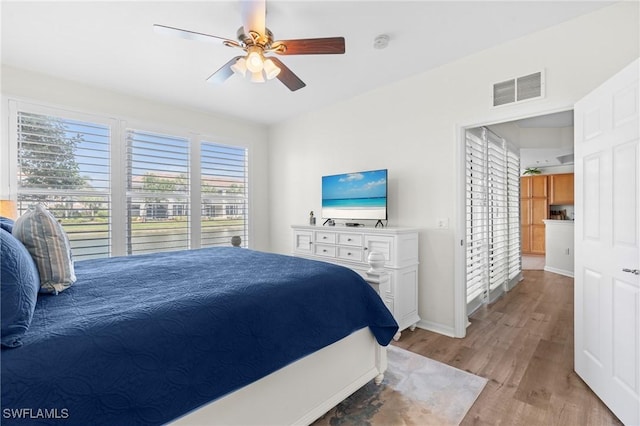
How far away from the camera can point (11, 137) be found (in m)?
3.00

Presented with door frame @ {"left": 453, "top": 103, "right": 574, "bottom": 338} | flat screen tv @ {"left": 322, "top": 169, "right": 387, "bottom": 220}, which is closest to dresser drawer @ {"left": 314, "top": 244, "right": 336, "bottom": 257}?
flat screen tv @ {"left": 322, "top": 169, "right": 387, "bottom": 220}

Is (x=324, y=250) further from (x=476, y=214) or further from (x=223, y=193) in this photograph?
(x=223, y=193)

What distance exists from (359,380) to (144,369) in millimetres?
1359

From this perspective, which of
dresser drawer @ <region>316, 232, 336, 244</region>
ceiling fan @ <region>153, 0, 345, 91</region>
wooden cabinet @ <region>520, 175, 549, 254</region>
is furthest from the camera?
wooden cabinet @ <region>520, 175, 549, 254</region>

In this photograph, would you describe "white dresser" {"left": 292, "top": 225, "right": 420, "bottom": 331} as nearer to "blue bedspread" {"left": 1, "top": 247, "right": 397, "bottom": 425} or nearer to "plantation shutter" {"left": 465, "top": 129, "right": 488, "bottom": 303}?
"plantation shutter" {"left": 465, "top": 129, "right": 488, "bottom": 303}

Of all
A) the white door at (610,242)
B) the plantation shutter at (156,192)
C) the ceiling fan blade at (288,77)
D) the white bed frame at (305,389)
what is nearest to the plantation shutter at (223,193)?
the plantation shutter at (156,192)

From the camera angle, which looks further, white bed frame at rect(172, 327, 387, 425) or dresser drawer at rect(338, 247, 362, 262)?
dresser drawer at rect(338, 247, 362, 262)

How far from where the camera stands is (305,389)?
162cm

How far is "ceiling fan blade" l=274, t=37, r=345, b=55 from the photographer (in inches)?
79.4

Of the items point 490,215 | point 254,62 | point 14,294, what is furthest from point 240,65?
point 490,215

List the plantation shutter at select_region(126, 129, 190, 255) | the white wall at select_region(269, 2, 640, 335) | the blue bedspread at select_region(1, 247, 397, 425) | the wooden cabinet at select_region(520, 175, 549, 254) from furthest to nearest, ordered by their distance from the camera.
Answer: the wooden cabinet at select_region(520, 175, 549, 254)
the plantation shutter at select_region(126, 129, 190, 255)
the white wall at select_region(269, 2, 640, 335)
the blue bedspread at select_region(1, 247, 397, 425)

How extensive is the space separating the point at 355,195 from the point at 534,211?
22.6 ft

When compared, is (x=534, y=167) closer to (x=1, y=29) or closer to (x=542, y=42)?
(x=542, y=42)

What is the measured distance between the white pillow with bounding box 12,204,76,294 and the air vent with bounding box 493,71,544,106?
3.37m
